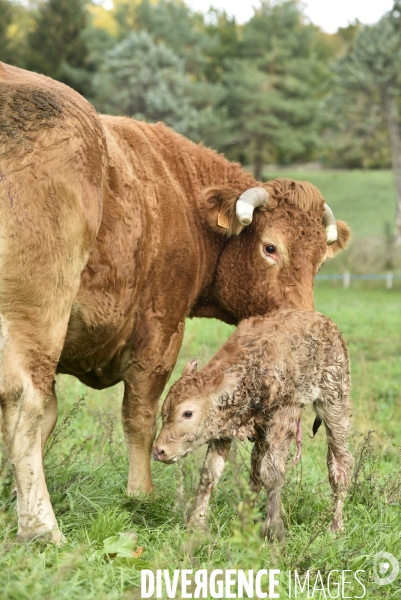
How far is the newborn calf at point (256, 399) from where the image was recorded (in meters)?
4.09

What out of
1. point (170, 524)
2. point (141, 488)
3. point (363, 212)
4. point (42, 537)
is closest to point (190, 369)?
point (170, 524)

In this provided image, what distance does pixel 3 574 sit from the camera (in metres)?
3.18

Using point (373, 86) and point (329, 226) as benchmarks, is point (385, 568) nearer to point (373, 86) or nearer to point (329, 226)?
point (329, 226)

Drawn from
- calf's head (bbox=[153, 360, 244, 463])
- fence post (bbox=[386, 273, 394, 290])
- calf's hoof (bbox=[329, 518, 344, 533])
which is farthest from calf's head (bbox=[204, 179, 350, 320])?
fence post (bbox=[386, 273, 394, 290])

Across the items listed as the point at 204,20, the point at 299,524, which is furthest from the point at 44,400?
the point at 204,20

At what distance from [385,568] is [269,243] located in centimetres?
245

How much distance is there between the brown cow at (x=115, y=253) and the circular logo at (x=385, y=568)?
1.62 m

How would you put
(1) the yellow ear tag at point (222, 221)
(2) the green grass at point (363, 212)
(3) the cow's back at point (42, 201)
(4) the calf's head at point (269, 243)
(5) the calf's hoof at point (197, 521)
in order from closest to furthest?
(3) the cow's back at point (42, 201), (5) the calf's hoof at point (197, 521), (4) the calf's head at point (269, 243), (1) the yellow ear tag at point (222, 221), (2) the green grass at point (363, 212)

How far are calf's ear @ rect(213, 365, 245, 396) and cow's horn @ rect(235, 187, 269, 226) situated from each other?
1523mm

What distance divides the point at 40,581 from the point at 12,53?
41.5m

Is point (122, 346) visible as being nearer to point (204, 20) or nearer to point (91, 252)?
point (91, 252)

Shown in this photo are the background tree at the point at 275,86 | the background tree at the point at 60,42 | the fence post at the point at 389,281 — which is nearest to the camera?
the fence post at the point at 389,281

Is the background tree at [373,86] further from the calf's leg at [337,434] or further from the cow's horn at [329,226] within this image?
the calf's leg at [337,434]

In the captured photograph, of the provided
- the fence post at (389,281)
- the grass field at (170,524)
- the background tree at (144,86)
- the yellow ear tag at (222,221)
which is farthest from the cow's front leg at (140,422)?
the background tree at (144,86)
